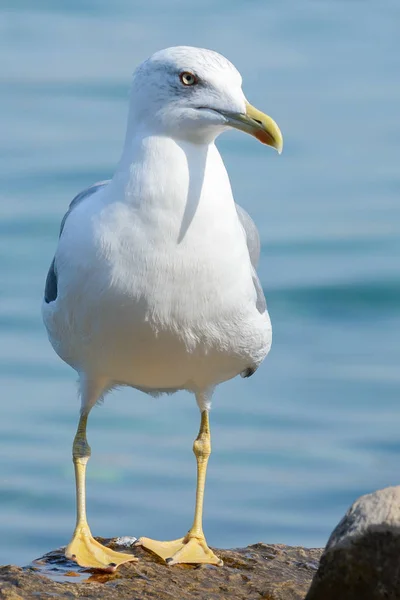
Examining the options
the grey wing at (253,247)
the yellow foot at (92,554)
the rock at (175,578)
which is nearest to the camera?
the rock at (175,578)

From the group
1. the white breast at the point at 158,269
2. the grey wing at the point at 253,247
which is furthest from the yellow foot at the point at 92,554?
the grey wing at the point at 253,247

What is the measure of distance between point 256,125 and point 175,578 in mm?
1828

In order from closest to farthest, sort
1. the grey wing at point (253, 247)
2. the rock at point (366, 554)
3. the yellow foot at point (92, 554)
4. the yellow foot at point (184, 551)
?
1. the rock at point (366, 554)
2. the yellow foot at point (92, 554)
3. the yellow foot at point (184, 551)
4. the grey wing at point (253, 247)

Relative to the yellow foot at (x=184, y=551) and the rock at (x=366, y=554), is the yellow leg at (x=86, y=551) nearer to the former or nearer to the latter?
the yellow foot at (x=184, y=551)

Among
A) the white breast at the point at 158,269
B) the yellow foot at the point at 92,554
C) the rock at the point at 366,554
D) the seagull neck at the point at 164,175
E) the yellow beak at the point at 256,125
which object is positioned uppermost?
the yellow beak at the point at 256,125

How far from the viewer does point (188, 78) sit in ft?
19.1

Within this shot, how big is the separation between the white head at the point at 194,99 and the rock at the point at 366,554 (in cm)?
158

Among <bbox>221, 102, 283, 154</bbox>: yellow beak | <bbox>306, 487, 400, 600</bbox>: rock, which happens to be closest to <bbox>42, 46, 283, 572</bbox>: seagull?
<bbox>221, 102, 283, 154</bbox>: yellow beak

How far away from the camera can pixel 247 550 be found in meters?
6.56

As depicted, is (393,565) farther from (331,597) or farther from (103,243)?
(103,243)

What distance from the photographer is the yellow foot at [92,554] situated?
612 cm

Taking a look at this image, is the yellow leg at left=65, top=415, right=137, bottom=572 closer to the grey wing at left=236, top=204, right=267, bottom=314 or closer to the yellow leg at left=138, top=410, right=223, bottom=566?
the yellow leg at left=138, top=410, right=223, bottom=566

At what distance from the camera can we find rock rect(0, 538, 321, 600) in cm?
559

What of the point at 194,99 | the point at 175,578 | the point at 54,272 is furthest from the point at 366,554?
the point at 54,272
